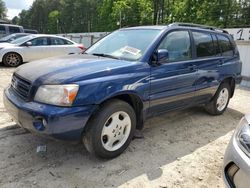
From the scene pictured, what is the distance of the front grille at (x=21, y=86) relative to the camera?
3093 mm

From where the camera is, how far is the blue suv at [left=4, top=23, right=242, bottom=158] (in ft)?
9.53

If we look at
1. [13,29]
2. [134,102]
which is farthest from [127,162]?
[13,29]

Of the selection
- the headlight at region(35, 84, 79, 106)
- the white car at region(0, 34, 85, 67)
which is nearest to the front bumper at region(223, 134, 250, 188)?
the headlight at region(35, 84, 79, 106)

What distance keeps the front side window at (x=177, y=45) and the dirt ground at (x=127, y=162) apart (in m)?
1.27

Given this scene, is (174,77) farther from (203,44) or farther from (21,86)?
(21,86)

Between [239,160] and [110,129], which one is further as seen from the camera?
[110,129]

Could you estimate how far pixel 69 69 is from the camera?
3176mm

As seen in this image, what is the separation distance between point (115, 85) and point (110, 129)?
0.56 metres

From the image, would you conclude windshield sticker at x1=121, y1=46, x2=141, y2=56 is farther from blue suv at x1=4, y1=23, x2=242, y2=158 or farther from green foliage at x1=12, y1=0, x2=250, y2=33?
green foliage at x1=12, y1=0, x2=250, y2=33

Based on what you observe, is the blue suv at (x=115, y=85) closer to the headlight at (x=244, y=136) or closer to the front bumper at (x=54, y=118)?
the front bumper at (x=54, y=118)

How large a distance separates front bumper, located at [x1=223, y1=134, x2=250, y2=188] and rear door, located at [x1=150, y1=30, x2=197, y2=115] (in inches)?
56.5

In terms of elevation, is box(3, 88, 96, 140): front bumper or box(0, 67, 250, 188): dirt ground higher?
box(3, 88, 96, 140): front bumper

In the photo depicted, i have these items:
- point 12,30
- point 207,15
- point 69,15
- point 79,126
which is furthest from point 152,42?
point 69,15

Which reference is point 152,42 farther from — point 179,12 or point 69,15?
point 69,15
